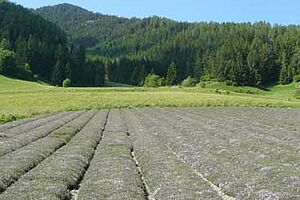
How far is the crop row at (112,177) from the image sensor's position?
18.6 metres

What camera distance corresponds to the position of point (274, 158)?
27.5 metres

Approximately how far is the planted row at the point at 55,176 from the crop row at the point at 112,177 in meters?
0.52

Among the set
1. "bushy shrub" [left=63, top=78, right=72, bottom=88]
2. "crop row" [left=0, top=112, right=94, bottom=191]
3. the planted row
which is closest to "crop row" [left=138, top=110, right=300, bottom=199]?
the planted row

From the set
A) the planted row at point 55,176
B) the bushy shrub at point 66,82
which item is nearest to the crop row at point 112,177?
the planted row at point 55,176

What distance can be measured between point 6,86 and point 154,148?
13073 cm

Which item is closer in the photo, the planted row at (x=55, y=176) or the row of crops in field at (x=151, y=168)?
the planted row at (x=55, y=176)

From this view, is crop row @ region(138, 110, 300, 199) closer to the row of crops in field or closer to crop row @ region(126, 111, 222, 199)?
the row of crops in field

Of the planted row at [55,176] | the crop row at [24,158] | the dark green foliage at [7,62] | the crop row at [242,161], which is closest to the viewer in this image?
the planted row at [55,176]

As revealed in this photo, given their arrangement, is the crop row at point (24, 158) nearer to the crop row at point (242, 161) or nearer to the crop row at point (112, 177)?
the crop row at point (112, 177)

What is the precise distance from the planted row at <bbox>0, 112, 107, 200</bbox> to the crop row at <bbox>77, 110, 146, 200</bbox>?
0.52m

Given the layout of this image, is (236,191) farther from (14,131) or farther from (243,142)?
(14,131)

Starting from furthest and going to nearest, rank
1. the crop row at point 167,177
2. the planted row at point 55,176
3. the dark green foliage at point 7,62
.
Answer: the dark green foliage at point 7,62 < the crop row at point 167,177 < the planted row at point 55,176

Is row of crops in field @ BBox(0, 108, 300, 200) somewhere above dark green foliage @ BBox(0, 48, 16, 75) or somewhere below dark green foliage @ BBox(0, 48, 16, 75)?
below

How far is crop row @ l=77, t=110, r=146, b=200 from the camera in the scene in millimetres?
18641
